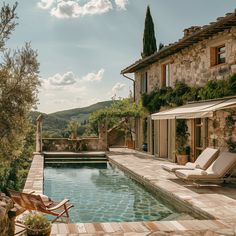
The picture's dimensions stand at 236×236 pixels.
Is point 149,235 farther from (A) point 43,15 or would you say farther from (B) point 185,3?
(B) point 185,3

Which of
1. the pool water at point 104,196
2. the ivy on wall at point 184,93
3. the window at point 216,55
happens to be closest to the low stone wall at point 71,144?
the ivy on wall at point 184,93

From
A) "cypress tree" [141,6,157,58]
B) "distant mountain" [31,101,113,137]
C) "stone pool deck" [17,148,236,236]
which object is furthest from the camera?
"distant mountain" [31,101,113,137]

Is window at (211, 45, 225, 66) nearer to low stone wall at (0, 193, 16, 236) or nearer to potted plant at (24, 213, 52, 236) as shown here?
potted plant at (24, 213, 52, 236)

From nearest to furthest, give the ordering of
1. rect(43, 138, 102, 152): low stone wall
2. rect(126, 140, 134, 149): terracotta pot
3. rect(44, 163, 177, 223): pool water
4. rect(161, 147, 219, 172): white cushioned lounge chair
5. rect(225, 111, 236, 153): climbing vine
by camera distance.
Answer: rect(44, 163, 177, 223): pool water → rect(161, 147, 219, 172): white cushioned lounge chair → rect(225, 111, 236, 153): climbing vine → rect(43, 138, 102, 152): low stone wall → rect(126, 140, 134, 149): terracotta pot

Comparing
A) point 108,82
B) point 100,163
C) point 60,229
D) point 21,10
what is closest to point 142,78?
point 108,82

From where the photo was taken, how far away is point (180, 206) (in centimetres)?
863

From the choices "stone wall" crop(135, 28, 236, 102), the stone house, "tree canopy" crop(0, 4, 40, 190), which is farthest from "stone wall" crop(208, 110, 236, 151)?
"tree canopy" crop(0, 4, 40, 190)

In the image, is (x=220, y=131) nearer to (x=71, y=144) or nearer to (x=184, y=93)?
(x=184, y=93)

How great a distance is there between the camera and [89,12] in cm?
1538

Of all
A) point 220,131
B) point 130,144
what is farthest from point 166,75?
point 130,144

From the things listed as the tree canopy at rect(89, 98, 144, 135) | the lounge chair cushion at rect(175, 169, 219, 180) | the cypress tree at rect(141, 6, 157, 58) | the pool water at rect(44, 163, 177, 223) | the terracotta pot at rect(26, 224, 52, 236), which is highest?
the cypress tree at rect(141, 6, 157, 58)

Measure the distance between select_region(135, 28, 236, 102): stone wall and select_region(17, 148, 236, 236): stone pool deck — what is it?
4300 mm

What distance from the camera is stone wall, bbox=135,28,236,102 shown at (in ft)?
40.0

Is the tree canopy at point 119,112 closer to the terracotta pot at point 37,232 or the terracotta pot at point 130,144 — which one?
the terracotta pot at point 130,144
